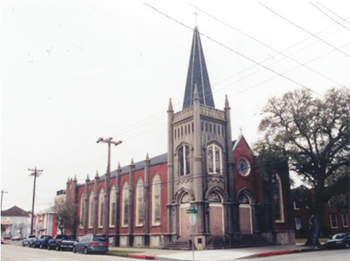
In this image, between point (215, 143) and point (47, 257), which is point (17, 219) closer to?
point (215, 143)

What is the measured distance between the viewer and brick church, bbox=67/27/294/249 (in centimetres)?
3297

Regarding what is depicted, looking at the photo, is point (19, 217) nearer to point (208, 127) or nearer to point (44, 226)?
point (44, 226)

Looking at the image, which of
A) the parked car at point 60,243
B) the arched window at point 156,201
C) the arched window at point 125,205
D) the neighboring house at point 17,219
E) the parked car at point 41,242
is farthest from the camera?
the neighboring house at point 17,219

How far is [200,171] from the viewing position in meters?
32.5

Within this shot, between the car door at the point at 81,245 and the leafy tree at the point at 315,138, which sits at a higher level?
the leafy tree at the point at 315,138

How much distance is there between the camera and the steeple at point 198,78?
39875 millimetres

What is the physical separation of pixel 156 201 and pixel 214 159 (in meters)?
7.86

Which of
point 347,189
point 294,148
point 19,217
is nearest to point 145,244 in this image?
point 294,148

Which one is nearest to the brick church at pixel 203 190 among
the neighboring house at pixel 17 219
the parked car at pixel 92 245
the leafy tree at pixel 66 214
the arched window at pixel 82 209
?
the parked car at pixel 92 245

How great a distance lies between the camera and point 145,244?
37.5 metres

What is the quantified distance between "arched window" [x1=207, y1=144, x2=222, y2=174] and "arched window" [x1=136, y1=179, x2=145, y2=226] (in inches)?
387

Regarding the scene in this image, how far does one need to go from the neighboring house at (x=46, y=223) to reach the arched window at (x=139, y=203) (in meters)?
32.8

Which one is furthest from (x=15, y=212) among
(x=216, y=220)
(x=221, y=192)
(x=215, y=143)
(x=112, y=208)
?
(x=216, y=220)

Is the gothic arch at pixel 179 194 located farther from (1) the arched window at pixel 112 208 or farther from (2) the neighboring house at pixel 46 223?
(2) the neighboring house at pixel 46 223
